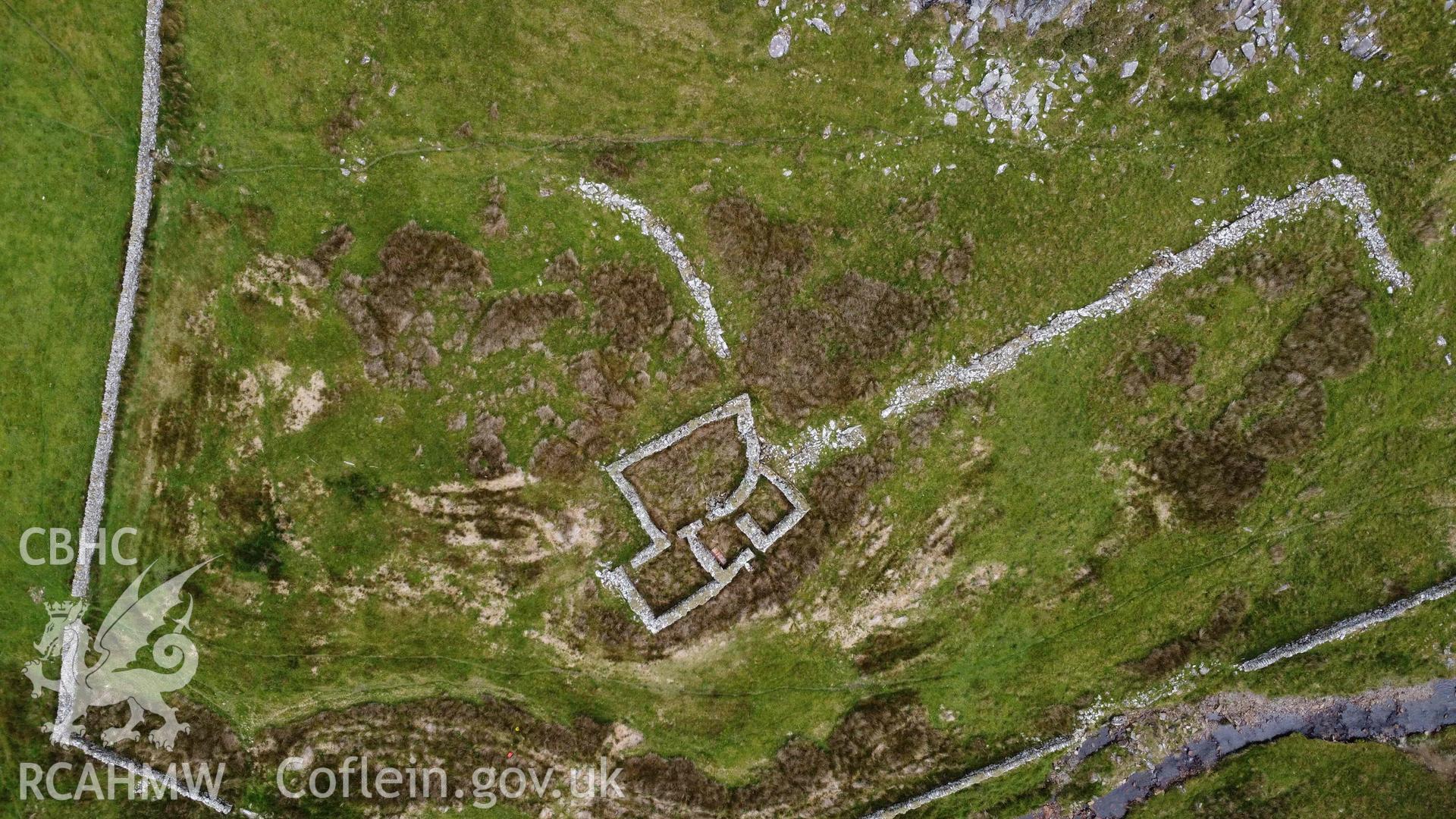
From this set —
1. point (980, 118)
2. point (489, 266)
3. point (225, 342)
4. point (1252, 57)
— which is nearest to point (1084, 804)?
point (980, 118)

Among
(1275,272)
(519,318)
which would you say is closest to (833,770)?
(519,318)

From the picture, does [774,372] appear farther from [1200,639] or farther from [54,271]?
[54,271]

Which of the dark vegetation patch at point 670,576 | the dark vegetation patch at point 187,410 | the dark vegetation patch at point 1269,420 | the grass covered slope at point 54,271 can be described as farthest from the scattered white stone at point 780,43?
the dark vegetation patch at point 187,410

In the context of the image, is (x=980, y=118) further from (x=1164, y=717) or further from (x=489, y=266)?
(x=1164, y=717)

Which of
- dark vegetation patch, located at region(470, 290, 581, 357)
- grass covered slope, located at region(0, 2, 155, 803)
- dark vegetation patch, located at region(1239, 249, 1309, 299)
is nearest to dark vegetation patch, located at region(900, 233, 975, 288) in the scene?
dark vegetation patch, located at region(1239, 249, 1309, 299)

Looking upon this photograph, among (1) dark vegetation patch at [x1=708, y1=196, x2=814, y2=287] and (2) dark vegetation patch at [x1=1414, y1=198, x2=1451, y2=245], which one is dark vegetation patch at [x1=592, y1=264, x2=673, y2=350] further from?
(2) dark vegetation patch at [x1=1414, y1=198, x2=1451, y2=245]

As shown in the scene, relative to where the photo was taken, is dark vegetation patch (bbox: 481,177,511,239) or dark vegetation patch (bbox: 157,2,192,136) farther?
dark vegetation patch (bbox: 481,177,511,239)

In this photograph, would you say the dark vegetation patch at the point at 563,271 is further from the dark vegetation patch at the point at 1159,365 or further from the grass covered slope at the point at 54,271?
the dark vegetation patch at the point at 1159,365

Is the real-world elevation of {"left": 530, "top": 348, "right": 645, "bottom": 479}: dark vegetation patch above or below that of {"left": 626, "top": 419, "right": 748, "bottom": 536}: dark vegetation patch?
above
